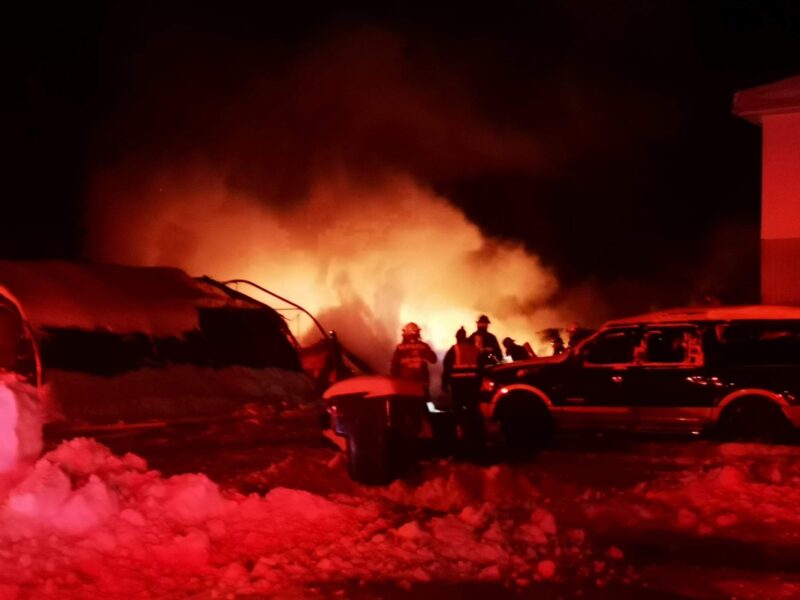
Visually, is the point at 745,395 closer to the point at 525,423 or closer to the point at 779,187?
the point at 525,423

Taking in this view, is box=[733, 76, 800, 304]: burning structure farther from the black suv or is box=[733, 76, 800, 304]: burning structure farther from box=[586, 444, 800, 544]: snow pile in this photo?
box=[586, 444, 800, 544]: snow pile

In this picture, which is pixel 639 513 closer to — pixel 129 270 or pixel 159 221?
pixel 129 270

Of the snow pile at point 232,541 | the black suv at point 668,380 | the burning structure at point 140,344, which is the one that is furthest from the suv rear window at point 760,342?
the burning structure at point 140,344

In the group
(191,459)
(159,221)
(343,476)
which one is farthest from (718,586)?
(159,221)

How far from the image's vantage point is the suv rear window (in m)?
11.2

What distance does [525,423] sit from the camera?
12.3 metres

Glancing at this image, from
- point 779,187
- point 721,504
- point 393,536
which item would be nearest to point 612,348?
point 721,504

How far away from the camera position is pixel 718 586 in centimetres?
610

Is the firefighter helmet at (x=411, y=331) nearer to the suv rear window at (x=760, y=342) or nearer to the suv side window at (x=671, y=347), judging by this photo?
the suv side window at (x=671, y=347)

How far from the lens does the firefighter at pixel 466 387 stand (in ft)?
35.8

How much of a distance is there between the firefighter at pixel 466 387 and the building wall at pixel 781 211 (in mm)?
6451

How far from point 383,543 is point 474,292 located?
21.7 metres

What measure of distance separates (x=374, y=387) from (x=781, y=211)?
9.59 m

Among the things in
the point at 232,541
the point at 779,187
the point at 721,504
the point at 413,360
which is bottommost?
the point at 232,541
